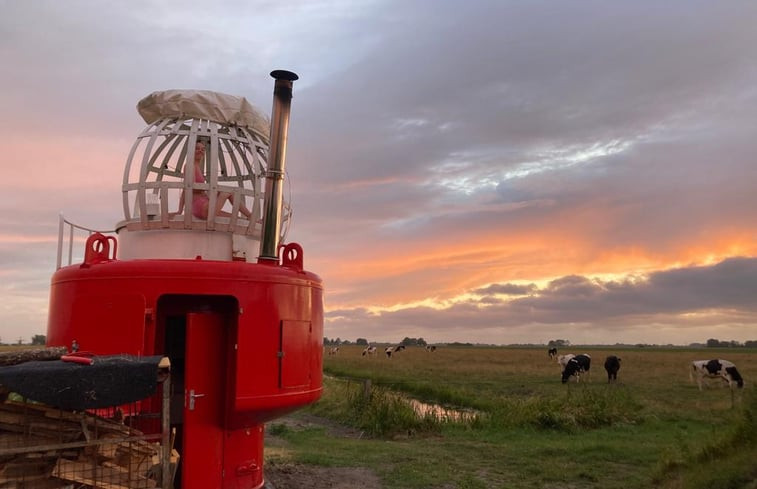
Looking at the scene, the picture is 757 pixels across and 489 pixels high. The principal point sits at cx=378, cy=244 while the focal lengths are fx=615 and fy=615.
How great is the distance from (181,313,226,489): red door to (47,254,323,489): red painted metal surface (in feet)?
0.04

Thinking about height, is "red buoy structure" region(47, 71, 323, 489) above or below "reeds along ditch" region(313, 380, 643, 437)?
above

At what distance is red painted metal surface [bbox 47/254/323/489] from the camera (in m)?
6.66

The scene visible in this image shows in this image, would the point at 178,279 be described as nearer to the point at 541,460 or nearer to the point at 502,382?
the point at 541,460

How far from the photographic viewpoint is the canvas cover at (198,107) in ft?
27.1

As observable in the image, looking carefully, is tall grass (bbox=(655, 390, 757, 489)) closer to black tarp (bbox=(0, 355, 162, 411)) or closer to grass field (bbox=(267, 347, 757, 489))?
grass field (bbox=(267, 347, 757, 489))

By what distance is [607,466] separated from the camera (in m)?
11.5

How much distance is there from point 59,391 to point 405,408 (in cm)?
1287

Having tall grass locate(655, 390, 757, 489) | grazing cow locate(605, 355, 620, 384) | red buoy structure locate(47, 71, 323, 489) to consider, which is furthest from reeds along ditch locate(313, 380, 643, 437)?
grazing cow locate(605, 355, 620, 384)

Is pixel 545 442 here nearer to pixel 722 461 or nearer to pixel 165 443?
pixel 722 461

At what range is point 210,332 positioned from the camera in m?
7.05

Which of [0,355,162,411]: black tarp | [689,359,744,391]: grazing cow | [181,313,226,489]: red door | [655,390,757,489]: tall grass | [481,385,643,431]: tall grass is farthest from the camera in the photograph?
[689,359,744,391]: grazing cow

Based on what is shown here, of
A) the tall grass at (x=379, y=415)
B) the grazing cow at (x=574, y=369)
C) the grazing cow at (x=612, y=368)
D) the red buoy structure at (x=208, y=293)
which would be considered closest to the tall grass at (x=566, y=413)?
the tall grass at (x=379, y=415)

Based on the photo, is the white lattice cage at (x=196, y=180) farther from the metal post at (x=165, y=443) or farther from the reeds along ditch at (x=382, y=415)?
the reeds along ditch at (x=382, y=415)

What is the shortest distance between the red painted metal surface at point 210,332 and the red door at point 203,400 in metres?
0.01
